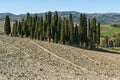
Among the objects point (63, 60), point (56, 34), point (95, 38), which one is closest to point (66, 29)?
point (56, 34)

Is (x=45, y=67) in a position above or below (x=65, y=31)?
above

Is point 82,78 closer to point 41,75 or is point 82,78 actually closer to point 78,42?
point 41,75

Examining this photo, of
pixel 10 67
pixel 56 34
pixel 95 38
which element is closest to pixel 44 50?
pixel 10 67

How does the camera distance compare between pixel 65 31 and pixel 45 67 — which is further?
pixel 65 31

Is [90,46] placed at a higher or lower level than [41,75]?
lower

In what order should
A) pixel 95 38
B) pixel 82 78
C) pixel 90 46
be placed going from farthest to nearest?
pixel 95 38
pixel 90 46
pixel 82 78

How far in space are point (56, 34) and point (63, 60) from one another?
5285cm

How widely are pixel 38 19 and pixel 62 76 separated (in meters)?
81.5

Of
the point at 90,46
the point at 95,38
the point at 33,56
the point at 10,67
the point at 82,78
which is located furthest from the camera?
the point at 95,38

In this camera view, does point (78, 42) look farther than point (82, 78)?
Yes

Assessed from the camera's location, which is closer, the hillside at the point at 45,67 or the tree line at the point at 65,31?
the hillside at the point at 45,67

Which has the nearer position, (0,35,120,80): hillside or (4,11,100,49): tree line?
(0,35,120,80): hillside

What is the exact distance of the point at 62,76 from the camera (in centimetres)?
3853

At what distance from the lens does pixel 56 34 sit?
110 m
